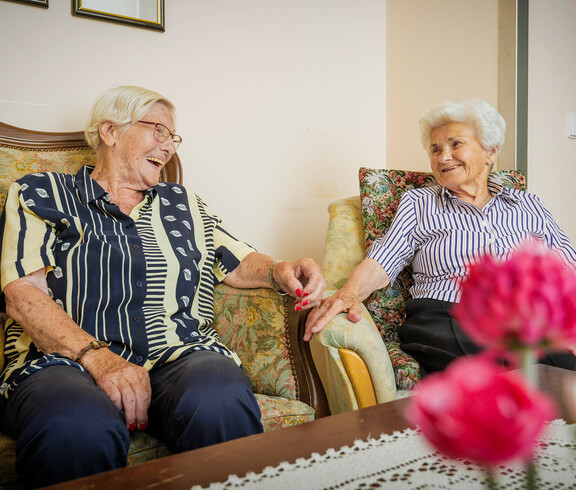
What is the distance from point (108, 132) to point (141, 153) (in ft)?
0.42

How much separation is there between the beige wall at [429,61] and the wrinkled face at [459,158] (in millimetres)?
498

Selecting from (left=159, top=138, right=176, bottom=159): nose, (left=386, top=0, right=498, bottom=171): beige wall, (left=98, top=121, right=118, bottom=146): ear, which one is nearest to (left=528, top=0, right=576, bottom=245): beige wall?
(left=386, top=0, right=498, bottom=171): beige wall

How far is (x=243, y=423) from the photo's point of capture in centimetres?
109

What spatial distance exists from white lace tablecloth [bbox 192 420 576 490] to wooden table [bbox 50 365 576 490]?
0.02m

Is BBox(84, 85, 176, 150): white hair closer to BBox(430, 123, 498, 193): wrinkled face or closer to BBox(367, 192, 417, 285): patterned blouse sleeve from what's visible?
BBox(367, 192, 417, 285): patterned blouse sleeve

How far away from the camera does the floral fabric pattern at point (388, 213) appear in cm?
180

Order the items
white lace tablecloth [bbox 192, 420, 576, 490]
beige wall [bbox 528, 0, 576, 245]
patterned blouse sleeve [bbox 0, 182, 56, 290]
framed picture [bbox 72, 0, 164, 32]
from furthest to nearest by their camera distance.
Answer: beige wall [bbox 528, 0, 576, 245], framed picture [bbox 72, 0, 164, 32], patterned blouse sleeve [bbox 0, 182, 56, 290], white lace tablecloth [bbox 192, 420, 576, 490]

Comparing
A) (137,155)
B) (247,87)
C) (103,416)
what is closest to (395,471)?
(103,416)

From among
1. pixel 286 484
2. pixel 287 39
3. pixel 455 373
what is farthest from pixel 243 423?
pixel 287 39

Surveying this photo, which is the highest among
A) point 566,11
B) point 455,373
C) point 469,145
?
point 566,11

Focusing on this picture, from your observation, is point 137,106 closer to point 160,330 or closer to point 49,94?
point 49,94

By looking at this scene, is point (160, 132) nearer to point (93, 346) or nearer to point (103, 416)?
point (93, 346)

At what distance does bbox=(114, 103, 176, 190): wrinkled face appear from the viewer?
1.50 m

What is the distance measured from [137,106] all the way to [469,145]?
116cm
